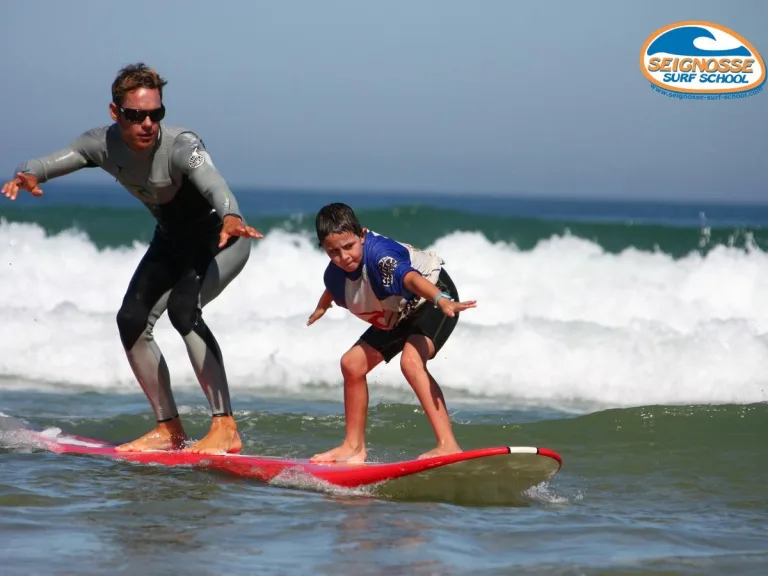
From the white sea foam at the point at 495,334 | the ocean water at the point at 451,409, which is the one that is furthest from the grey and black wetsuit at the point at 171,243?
the white sea foam at the point at 495,334

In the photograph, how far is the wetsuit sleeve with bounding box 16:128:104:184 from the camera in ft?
19.3

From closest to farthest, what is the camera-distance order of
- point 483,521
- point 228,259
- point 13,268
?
point 483,521, point 228,259, point 13,268

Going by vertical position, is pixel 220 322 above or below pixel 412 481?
above

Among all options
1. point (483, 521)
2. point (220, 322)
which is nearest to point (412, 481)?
point (483, 521)

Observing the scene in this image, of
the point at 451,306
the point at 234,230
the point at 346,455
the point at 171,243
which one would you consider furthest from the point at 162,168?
the point at 451,306

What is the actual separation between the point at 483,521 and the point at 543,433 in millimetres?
2640

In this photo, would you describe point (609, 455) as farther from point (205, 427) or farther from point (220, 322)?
point (220, 322)

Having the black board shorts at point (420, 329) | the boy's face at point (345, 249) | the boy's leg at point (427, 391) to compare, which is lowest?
the boy's leg at point (427, 391)

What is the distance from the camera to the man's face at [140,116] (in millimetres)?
5746

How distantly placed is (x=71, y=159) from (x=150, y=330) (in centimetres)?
106

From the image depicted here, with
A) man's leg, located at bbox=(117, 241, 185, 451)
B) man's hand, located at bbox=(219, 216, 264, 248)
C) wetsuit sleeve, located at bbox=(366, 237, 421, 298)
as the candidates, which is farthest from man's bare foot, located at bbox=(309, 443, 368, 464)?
man's hand, located at bbox=(219, 216, 264, 248)

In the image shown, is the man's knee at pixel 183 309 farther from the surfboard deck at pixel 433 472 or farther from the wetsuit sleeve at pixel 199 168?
the surfboard deck at pixel 433 472

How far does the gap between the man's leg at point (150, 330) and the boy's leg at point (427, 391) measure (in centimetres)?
151

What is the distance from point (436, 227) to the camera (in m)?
21.7
